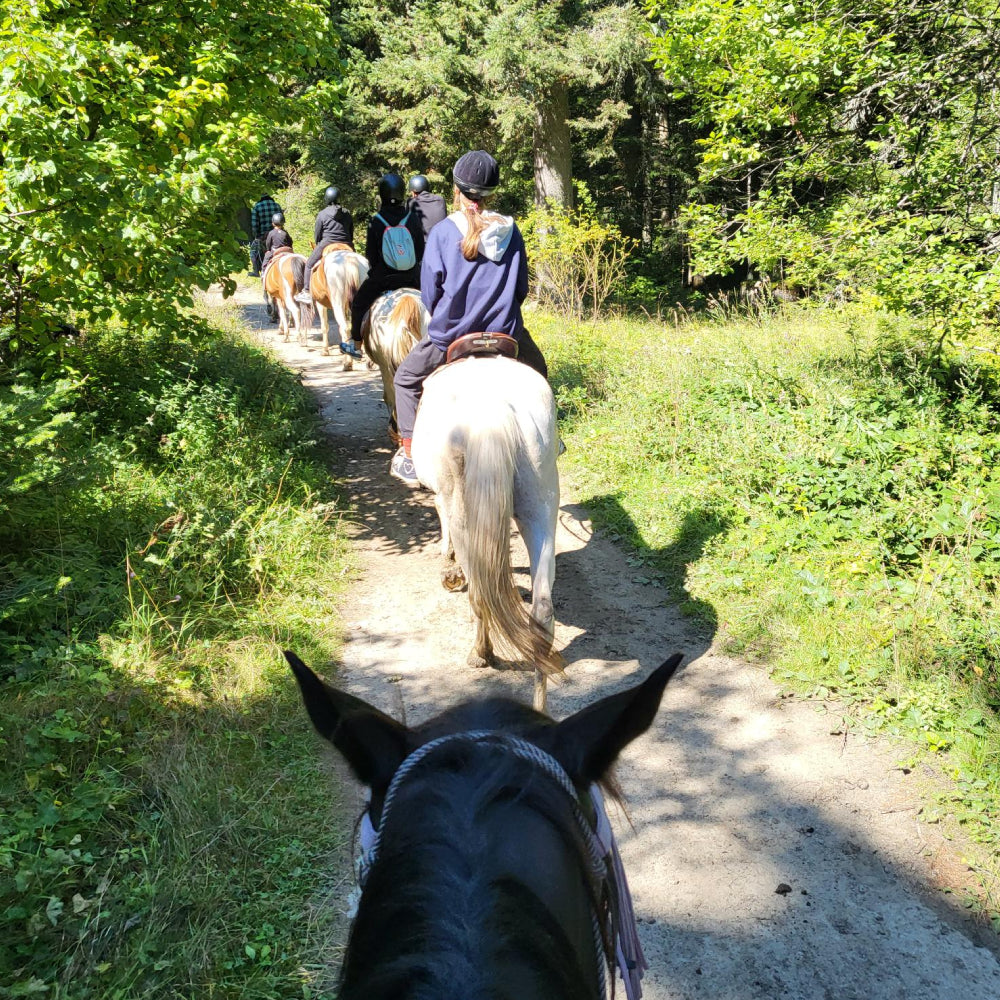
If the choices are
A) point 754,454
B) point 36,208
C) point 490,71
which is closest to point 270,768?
point 36,208

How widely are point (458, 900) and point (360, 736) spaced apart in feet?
1.39

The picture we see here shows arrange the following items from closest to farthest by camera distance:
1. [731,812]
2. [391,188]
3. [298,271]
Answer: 1. [731,812]
2. [391,188]
3. [298,271]

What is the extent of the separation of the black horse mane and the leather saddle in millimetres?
3517

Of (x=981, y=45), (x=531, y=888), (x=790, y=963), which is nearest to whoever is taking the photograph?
(x=531, y=888)

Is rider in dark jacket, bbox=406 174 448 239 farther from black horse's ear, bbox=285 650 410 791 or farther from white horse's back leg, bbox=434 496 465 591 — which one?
black horse's ear, bbox=285 650 410 791

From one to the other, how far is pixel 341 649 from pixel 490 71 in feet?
38.7

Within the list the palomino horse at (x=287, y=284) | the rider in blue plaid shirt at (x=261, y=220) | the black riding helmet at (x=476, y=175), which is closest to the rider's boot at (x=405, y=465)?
the black riding helmet at (x=476, y=175)

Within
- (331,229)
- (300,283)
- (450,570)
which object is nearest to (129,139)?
(450,570)

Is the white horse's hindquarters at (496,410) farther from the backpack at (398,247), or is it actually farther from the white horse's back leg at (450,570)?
the backpack at (398,247)

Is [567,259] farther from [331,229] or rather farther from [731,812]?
[731,812]

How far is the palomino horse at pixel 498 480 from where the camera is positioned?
392 centimetres

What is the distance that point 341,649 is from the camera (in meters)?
4.90

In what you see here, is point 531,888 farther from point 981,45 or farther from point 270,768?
point 981,45

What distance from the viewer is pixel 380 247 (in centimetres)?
811
